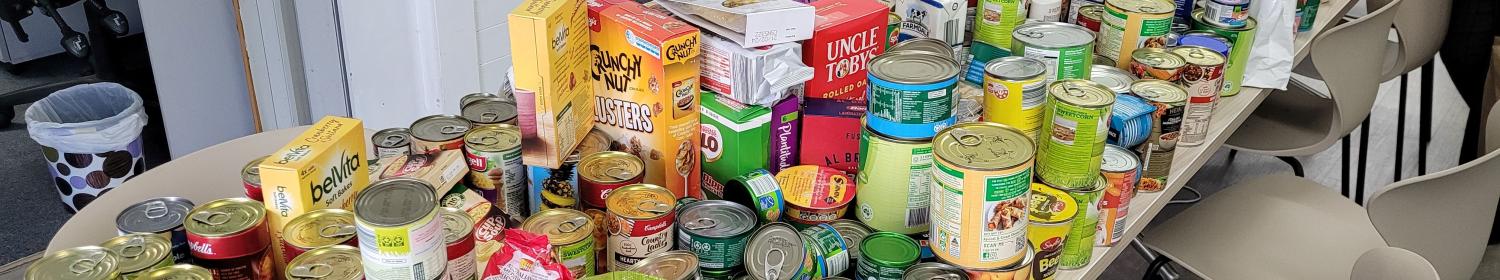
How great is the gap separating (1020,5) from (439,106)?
159 cm

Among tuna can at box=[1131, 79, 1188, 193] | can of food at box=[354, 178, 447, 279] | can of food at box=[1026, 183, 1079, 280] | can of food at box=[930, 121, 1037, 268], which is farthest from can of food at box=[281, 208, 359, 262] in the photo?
tuna can at box=[1131, 79, 1188, 193]

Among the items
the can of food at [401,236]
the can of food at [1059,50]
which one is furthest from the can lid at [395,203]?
the can of food at [1059,50]

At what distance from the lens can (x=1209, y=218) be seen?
2387 mm

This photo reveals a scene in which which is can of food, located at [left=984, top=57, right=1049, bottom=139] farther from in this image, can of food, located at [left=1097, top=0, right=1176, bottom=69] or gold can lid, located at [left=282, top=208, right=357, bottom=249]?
gold can lid, located at [left=282, top=208, right=357, bottom=249]

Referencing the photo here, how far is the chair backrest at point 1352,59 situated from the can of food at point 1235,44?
Answer: 276mm

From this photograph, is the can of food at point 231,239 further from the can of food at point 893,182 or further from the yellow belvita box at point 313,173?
the can of food at point 893,182

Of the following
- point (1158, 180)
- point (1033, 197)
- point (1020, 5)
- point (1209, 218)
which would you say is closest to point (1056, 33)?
point (1020, 5)

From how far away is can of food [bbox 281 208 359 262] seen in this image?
113 cm

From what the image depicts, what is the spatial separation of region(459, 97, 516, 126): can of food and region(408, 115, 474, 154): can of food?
0.03 metres

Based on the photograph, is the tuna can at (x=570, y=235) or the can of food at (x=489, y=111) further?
the can of food at (x=489, y=111)

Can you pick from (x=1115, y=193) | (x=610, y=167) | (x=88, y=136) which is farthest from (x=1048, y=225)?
(x=88, y=136)

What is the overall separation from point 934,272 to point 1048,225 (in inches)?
8.0

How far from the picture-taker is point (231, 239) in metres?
1.13

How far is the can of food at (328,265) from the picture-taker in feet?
3.58
